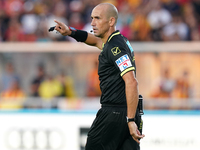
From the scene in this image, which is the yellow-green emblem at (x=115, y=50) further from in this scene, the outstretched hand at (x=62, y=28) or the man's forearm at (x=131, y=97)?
the outstretched hand at (x=62, y=28)

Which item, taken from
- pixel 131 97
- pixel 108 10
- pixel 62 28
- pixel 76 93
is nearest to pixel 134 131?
pixel 131 97

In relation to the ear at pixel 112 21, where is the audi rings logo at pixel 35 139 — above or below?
below

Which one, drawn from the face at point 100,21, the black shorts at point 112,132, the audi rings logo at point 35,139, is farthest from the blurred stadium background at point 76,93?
the face at point 100,21

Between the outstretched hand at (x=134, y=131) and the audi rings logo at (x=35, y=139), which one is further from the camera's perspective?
the audi rings logo at (x=35, y=139)

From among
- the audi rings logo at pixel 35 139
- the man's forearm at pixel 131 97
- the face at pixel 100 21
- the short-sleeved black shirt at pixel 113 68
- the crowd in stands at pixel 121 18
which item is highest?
the crowd in stands at pixel 121 18

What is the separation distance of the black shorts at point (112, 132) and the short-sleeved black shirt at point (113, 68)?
11 cm

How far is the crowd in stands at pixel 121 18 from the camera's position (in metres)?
10.2

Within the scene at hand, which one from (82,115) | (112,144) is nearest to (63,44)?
(82,115)

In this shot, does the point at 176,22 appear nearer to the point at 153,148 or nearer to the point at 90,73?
the point at 90,73

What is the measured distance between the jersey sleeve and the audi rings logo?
4.57 metres

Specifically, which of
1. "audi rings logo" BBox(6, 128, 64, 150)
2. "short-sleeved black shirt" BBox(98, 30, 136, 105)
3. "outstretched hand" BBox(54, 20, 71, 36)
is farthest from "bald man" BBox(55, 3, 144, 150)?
"audi rings logo" BBox(6, 128, 64, 150)

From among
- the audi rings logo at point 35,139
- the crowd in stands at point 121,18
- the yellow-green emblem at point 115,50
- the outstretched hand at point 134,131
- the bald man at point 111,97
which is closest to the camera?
the outstretched hand at point 134,131

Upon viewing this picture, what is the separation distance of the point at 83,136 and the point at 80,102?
0.73 m

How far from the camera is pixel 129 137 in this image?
4.56 m
